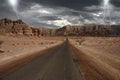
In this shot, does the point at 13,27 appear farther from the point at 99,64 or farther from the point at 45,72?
the point at 45,72

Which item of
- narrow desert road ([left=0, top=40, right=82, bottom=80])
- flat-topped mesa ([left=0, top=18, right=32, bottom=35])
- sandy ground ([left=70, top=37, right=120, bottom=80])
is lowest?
sandy ground ([left=70, top=37, right=120, bottom=80])

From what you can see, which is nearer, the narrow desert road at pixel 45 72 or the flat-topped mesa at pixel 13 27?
the narrow desert road at pixel 45 72

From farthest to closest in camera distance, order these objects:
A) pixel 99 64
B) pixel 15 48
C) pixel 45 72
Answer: pixel 15 48 < pixel 99 64 < pixel 45 72

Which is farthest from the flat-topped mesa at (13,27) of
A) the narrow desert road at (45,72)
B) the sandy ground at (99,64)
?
the narrow desert road at (45,72)

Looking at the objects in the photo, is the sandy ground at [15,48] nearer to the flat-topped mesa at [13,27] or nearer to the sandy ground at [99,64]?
the sandy ground at [99,64]

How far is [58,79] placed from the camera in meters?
12.4

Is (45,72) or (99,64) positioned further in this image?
(99,64)

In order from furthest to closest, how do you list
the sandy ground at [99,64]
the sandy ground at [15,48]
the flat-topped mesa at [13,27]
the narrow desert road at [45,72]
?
the flat-topped mesa at [13,27] < the sandy ground at [15,48] < the sandy ground at [99,64] < the narrow desert road at [45,72]

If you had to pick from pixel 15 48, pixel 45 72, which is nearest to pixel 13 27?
pixel 15 48

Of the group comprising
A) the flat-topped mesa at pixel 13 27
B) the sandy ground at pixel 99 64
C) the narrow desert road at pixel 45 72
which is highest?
the flat-topped mesa at pixel 13 27

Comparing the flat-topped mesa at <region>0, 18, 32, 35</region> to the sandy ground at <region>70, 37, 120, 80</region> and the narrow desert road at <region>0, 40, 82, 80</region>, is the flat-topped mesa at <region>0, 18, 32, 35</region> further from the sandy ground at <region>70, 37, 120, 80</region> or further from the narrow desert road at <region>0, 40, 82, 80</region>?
the narrow desert road at <region>0, 40, 82, 80</region>

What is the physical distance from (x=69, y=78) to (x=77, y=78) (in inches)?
22.7

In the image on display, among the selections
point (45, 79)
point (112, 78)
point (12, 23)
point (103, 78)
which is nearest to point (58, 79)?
point (45, 79)

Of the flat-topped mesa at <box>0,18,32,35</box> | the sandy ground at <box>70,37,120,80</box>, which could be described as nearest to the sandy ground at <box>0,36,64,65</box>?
the sandy ground at <box>70,37,120,80</box>
